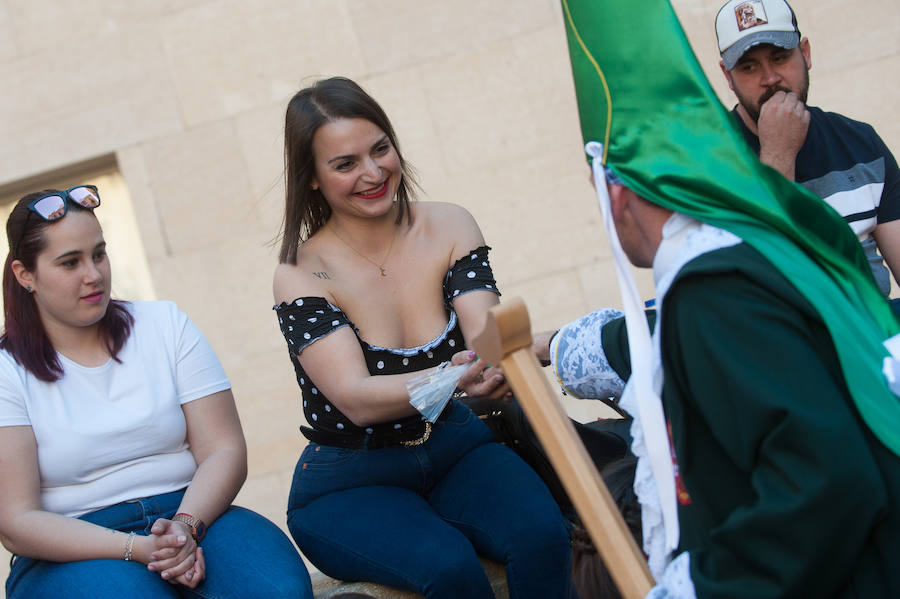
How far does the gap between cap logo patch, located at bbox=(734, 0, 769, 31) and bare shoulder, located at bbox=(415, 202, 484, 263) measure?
1018mm

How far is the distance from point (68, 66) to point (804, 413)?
4.81m

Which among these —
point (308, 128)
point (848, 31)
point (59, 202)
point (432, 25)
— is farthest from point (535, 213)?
point (59, 202)

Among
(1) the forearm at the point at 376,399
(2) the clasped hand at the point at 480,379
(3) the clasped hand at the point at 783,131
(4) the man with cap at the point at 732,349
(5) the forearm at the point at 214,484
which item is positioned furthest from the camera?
(3) the clasped hand at the point at 783,131

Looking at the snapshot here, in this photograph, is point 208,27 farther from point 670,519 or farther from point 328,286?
point 670,519

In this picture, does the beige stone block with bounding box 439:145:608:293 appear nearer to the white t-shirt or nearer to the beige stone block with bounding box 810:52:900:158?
the beige stone block with bounding box 810:52:900:158

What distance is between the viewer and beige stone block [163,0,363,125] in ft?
16.4

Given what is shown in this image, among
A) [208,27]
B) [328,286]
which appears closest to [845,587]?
[328,286]

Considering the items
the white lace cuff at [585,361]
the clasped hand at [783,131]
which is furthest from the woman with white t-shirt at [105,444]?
the clasped hand at [783,131]

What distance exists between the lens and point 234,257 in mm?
5066

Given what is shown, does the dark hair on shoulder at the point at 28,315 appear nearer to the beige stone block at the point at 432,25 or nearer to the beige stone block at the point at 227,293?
the beige stone block at the point at 227,293

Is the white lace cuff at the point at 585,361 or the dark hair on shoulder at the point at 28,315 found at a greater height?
the dark hair on shoulder at the point at 28,315

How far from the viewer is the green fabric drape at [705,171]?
4.45ft

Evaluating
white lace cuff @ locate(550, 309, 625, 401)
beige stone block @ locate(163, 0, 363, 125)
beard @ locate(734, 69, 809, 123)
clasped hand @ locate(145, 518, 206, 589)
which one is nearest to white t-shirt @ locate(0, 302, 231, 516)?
clasped hand @ locate(145, 518, 206, 589)

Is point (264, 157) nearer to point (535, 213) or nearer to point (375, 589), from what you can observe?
point (535, 213)
